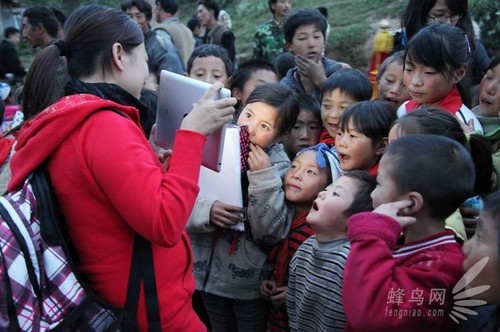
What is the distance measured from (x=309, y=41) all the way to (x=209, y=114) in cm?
220

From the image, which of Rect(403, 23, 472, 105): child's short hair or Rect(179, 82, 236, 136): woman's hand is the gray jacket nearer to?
Rect(179, 82, 236, 136): woman's hand

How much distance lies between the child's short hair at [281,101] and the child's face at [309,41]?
3.80 feet

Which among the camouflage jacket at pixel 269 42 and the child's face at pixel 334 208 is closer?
the child's face at pixel 334 208

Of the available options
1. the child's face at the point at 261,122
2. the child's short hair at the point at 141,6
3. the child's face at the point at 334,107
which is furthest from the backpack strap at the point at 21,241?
the child's short hair at the point at 141,6

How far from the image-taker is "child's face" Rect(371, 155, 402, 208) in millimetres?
1567

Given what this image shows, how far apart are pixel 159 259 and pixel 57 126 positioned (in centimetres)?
53

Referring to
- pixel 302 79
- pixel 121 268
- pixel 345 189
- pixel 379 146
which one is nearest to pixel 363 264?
pixel 345 189

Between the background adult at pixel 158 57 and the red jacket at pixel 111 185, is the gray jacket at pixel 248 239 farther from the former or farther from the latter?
the background adult at pixel 158 57

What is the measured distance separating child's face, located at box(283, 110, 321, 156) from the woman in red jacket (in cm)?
115

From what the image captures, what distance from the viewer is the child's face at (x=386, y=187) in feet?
5.14

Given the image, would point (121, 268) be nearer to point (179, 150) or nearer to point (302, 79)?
point (179, 150)

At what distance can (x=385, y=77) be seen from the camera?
2.92m

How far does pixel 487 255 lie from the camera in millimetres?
1381

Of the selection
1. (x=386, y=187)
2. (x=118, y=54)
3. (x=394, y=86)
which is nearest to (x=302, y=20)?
(x=394, y=86)
